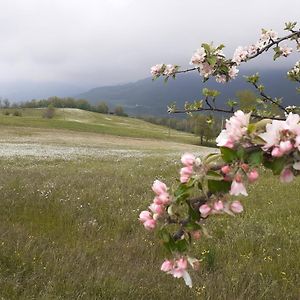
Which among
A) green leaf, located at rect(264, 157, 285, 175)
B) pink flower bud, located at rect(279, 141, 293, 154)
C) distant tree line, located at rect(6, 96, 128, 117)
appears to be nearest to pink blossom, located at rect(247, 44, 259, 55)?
green leaf, located at rect(264, 157, 285, 175)

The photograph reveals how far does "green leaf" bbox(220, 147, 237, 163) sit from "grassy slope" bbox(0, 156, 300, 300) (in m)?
3.58

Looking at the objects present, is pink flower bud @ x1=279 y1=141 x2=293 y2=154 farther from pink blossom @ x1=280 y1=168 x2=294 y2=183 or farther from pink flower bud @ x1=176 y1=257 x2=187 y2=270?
pink flower bud @ x1=176 y1=257 x2=187 y2=270

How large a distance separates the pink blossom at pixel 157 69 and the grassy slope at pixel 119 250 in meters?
2.58

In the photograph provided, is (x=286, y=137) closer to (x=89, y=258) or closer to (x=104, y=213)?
(x=89, y=258)

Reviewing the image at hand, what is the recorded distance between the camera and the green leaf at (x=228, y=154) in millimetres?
1617

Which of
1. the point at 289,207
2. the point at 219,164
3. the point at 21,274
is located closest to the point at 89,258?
the point at 21,274

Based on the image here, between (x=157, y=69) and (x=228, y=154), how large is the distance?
3.54 metres

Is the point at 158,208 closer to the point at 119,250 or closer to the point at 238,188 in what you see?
the point at 238,188

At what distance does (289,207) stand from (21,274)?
6963mm

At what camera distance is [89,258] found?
242 inches

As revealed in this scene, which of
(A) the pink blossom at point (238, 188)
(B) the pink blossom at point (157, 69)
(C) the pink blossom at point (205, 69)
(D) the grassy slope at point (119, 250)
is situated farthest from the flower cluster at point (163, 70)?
(A) the pink blossom at point (238, 188)

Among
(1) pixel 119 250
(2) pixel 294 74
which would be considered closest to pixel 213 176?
(2) pixel 294 74

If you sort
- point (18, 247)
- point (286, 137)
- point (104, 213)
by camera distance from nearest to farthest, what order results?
point (286, 137)
point (18, 247)
point (104, 213)

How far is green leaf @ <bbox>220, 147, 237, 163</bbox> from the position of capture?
1617 millimetres
